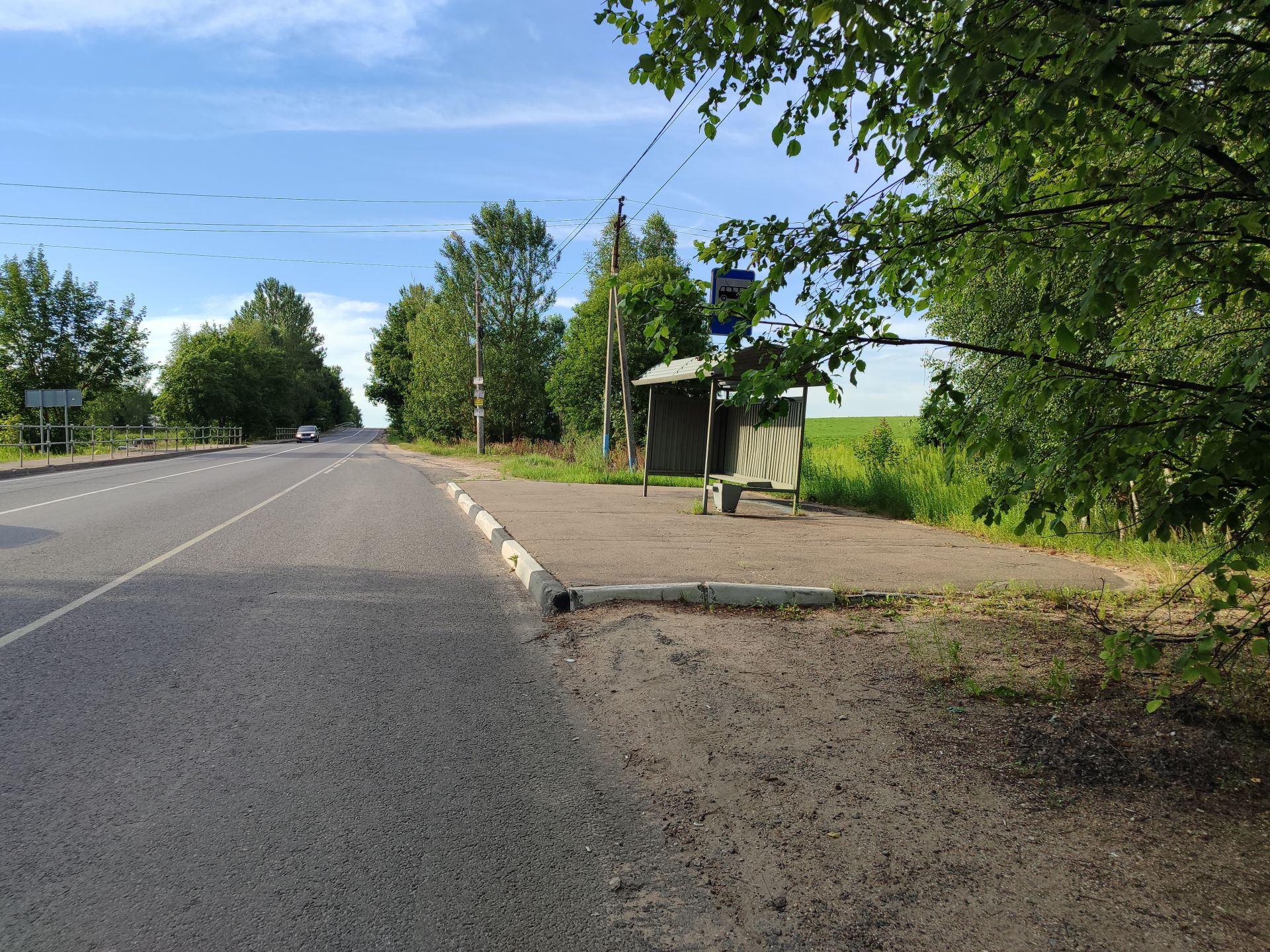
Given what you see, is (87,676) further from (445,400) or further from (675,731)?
(445,400)

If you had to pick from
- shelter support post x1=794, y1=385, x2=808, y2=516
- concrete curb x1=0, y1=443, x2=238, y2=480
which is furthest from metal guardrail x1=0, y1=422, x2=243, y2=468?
shelter support post x1=794, y1=385, x2=808, y2=516

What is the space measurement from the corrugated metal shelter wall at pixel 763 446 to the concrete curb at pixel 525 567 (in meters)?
4.55

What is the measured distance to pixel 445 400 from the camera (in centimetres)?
4606

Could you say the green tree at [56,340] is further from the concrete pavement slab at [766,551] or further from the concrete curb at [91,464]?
the concrete pavement slab at [766,551]

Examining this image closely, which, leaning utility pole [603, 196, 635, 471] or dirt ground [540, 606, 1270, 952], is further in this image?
leaning utility pole [603, 196, 635, 471]

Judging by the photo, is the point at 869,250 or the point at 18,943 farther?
the point at 869,250

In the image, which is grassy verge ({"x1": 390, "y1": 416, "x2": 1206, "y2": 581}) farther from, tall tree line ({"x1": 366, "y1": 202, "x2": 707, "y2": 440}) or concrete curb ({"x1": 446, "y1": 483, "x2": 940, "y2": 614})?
tall tree line ({"x1": 366, "y1": 202, "x2": 707, "y2": 440})

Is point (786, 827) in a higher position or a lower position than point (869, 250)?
lower

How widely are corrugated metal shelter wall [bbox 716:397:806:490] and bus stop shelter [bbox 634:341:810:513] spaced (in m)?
0.01

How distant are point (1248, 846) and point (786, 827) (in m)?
1.54

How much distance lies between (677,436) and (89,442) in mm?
26616

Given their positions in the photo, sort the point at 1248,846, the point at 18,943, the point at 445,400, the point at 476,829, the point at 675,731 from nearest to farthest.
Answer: the point at 18,943 → the point at 1248,846 → the point at 476,829 → the point at 675,731 → the point at 445,400

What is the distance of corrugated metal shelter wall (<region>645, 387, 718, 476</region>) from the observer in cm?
1570

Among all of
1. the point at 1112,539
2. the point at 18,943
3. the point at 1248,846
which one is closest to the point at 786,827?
the point at 1248,846
